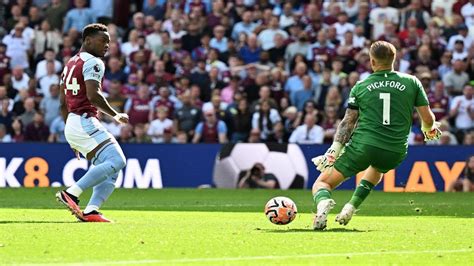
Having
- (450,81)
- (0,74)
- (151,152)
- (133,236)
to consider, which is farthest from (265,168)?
(133,236)

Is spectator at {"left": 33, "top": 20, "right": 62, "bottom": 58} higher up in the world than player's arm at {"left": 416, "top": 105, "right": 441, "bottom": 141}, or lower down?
lower down

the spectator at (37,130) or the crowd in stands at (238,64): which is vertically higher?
the crowd in stands at (238,64)

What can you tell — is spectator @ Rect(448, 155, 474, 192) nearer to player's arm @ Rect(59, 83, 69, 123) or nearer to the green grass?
the green grass

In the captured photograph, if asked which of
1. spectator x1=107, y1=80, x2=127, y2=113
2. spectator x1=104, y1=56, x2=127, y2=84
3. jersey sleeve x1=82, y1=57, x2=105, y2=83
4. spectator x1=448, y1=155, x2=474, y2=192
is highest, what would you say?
jersey sleeve x1=82, y1=57, x2=105, y2=83

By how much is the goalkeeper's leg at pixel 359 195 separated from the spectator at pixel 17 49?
18.3 meters

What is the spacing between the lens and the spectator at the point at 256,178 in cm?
2570

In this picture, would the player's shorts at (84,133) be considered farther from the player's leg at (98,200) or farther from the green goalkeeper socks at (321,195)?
the green goalkeeper socks at (321,195)

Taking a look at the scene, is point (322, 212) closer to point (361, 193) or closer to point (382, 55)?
point (361, 193)

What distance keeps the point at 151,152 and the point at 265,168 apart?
245cm

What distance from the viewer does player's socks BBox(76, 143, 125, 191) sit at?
14.2 metres

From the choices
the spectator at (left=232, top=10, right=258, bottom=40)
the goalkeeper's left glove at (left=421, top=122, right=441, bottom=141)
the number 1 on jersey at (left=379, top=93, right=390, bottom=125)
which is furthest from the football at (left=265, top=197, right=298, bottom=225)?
the spectator at (left=232, top=10, right=258, bottom=40)

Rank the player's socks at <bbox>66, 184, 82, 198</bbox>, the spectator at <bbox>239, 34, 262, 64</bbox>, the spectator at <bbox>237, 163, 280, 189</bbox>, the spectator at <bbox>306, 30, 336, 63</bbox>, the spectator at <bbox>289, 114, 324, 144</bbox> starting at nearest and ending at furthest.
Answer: the player's socks at <bbox>66, 184, 82, 198</bbox> → the spectator at <bbox>237, 163, 280, 189</bbox> → the spectator at <bbox>289, 114, 324, 144</bbox> → the spectator at <bbox>306, 30, 336, 63</bbox> → the spectator at <bbox>239, 34, 262, 64</bbox>

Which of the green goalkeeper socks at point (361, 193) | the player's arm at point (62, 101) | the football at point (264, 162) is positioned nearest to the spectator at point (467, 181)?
the football at point (264, 162)

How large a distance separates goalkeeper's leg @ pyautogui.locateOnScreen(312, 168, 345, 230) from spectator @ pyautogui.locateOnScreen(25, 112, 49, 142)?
15.2 meters
